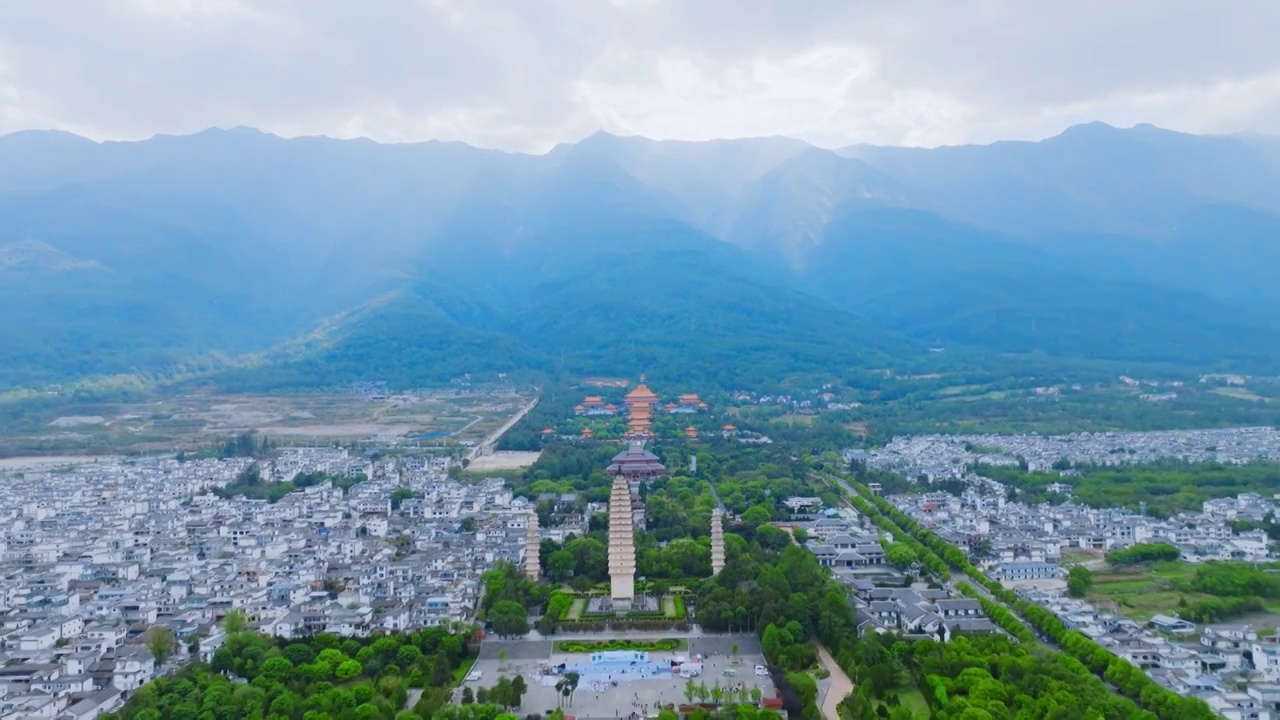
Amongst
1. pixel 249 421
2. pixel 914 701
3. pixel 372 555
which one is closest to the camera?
pixel 914 701

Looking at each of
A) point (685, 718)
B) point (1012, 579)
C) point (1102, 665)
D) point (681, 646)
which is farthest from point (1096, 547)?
point (685, 718)

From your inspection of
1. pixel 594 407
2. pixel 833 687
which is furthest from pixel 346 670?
pixel 594 407

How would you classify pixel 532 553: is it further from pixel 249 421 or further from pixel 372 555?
pixel 249 421

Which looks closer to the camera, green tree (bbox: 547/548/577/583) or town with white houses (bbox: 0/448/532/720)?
town with white houses (bbox: 0/448/532/720)

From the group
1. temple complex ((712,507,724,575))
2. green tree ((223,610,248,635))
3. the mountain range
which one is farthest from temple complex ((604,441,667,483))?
the mountain range

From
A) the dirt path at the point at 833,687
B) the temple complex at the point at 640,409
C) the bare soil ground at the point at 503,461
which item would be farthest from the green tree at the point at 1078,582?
the temple complex at the point at 640,409

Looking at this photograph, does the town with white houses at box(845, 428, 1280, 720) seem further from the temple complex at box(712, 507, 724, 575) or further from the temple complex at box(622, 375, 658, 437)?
the temple complex at box(622, 375, 658, 437)

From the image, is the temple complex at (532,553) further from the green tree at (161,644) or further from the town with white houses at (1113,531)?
the town with white houses at (1113,531)
